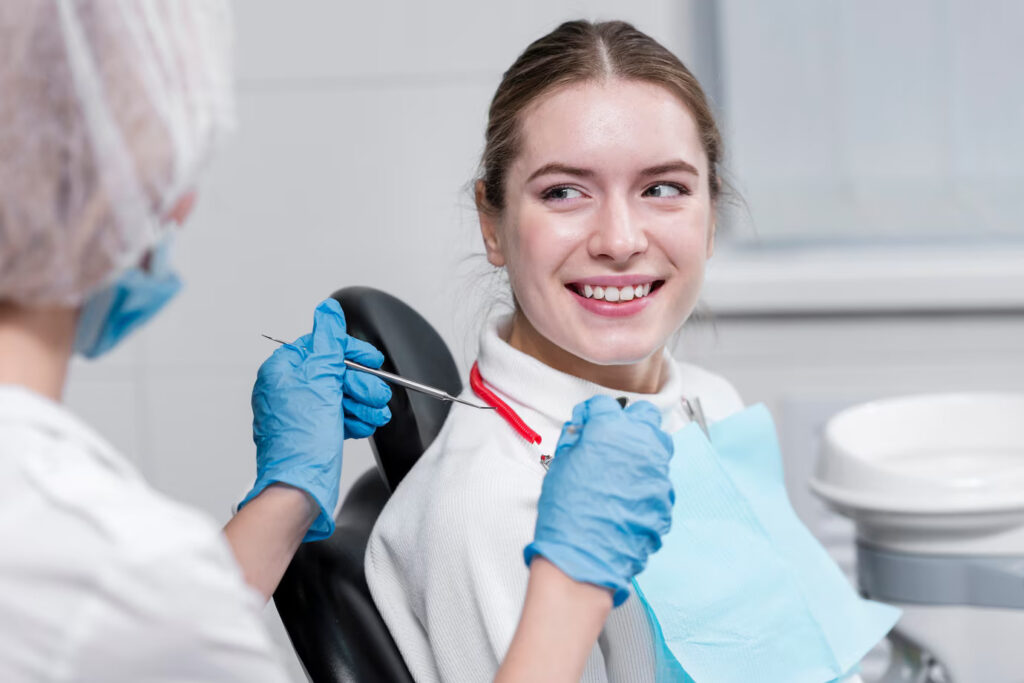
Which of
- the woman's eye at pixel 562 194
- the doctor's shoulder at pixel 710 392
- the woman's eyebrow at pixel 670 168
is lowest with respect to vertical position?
the doctor's shoulder at pixel 710 392

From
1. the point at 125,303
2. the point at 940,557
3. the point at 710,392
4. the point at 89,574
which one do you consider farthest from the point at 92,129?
the point at 940,557

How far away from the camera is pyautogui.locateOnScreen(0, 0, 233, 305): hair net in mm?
617

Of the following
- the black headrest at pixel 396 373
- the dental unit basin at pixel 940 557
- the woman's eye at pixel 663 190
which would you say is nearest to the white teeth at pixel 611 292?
the woman's eye at pixel 663 190

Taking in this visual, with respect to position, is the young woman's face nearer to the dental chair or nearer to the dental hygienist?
the dental chair

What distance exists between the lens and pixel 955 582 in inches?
51.2

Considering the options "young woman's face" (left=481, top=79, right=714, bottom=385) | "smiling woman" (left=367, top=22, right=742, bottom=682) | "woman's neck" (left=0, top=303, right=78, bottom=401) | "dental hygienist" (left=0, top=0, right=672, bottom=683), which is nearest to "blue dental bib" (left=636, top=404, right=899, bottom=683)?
"smiling woman" (left=367, top=22, right=742, bottom=682)

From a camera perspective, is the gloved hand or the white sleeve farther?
the gloved hand

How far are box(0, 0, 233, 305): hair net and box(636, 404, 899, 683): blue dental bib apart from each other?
23.4 inches

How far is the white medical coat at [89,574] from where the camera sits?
0.61 meters

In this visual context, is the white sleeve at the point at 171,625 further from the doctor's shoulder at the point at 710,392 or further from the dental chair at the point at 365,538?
the doctor's shoulder at the point at 710,392

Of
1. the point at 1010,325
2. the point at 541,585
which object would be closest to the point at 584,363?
the point at 541,585

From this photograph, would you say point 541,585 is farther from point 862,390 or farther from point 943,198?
point 943,198

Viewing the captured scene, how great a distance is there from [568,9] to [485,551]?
1314mm

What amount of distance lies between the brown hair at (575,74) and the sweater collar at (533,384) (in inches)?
6.7
